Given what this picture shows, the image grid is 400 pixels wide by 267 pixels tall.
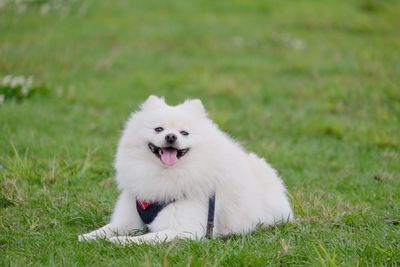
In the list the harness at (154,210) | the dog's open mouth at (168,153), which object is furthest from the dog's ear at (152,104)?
the harness at (154,210)

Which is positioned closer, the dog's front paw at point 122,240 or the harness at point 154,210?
the dog's front paw at point 122,240

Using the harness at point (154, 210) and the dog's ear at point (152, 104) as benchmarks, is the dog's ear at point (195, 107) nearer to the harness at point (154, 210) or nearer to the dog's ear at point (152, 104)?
the dog's ear at point (152, 104)

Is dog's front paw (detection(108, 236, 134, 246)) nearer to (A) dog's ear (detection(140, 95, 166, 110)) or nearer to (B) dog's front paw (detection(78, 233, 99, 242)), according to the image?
(B) dog's front paw (detection(78, 233, 99, 242))

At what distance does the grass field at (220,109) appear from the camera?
4.12m

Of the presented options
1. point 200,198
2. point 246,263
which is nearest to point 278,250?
point 246,263

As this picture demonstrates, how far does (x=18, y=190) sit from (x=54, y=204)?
0.34 metres

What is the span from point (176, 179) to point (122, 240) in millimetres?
549

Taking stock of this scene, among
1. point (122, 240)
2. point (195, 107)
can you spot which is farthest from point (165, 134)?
point (122, 240)

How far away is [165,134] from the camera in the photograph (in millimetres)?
4160

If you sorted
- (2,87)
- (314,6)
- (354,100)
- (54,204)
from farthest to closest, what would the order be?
(314,6) < (354,100) < (2,87) < (54,204)

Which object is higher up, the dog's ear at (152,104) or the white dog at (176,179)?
the dog's ear at (152,104)

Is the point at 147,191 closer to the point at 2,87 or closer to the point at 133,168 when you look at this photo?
the point at 133,168

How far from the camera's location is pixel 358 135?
7.86m

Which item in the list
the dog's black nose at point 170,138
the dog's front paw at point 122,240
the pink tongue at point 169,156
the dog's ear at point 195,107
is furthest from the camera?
the dog's ear at point 195,107
